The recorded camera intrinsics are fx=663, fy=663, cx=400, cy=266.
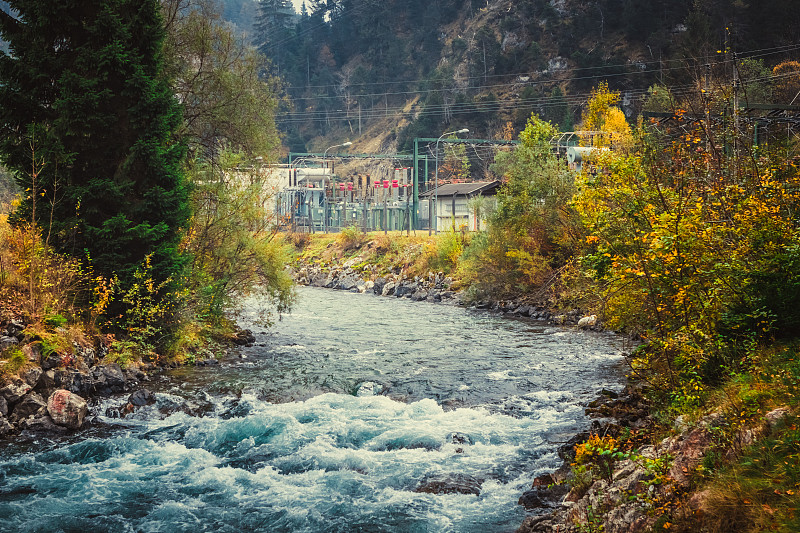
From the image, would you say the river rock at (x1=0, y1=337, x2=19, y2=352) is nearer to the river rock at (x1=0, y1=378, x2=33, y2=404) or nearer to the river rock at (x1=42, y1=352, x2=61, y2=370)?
the river rock at (x1=42, y1=352, x2=61, y2=370)

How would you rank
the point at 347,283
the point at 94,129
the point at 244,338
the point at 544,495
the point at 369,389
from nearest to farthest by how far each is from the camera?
the point at 544,495, the point at 369,389, the point at 94,129, the point at 244,338, the point at 347,283

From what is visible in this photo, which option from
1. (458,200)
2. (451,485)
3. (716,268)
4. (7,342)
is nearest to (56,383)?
(7,342)

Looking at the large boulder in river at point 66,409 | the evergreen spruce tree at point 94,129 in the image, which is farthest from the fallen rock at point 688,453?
the evergreen spruce tree at point 94,129

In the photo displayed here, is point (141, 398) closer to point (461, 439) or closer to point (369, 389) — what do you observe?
point (369, 389)

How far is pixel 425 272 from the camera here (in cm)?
5350

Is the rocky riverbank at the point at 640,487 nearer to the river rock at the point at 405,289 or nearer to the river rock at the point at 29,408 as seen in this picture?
the river rock at the point at 29,408

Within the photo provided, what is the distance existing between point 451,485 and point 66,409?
369 inches

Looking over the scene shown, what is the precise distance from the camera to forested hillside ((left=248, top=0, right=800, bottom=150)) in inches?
3701

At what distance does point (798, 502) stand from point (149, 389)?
1660cm

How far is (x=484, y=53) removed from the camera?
129 meters

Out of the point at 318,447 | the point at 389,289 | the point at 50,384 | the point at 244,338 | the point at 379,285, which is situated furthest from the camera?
the point at 379,285

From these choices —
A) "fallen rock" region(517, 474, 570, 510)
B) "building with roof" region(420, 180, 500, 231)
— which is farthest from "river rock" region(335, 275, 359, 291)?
"fallen rock" region(517, 474, 570, 510)

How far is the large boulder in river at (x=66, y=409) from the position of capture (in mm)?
15352

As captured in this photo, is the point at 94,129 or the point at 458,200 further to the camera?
the point at 458,200
